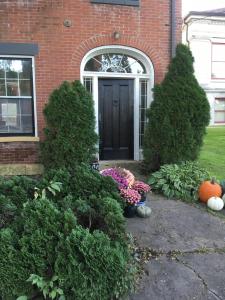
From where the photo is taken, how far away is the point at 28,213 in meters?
3.52

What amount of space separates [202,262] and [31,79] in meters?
5.63

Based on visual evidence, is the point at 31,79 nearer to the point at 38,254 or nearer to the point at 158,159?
the point at 158,159

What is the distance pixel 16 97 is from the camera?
816 centimetres

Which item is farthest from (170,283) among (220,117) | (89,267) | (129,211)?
(220,117)

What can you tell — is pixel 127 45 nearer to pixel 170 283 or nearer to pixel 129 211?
pixel 129 211

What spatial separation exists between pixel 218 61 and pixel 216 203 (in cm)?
1901

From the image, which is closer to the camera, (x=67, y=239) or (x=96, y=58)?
(x=67, y=239)

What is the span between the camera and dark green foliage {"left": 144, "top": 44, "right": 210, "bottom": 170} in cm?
757

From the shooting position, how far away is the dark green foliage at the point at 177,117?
7.57 m

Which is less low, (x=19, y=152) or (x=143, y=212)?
(x=19, y=152)

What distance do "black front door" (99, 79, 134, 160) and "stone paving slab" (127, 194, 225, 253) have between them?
2940 mm

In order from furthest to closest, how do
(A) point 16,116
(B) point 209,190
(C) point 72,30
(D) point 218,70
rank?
(D) point 218,70 → (A) point 16,116 → (C) point 72,30 → (B) point 209,190

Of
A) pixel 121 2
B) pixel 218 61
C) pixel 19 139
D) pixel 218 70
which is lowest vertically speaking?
pixel 19 139

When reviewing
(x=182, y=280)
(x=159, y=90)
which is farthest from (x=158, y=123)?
(x=182, y=280)
